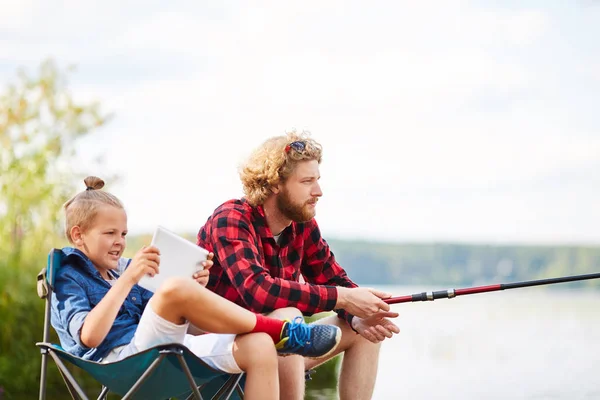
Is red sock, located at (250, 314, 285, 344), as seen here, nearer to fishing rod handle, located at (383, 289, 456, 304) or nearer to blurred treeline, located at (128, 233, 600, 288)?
fishing rod handle, located at (383, 289, 456, 304)

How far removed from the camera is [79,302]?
249cm

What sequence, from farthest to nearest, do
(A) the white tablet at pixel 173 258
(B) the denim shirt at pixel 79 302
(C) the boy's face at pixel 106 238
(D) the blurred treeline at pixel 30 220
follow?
(D) the blurred treeline at pixel 30 220 → (C) the boy's face at pixel 106 238 → (B) the denim shirt at pixel 79 302 → (A) the white tablet at pixel 173 258

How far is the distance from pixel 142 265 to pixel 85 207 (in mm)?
379

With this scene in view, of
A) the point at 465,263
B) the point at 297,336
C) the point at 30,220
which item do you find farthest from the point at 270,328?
the point at 465,263

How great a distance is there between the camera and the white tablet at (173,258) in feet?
7.82

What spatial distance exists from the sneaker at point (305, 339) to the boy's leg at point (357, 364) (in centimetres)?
50

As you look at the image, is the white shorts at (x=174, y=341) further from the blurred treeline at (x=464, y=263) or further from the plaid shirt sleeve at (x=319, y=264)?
the blurred treeline at (x=464, y=263)

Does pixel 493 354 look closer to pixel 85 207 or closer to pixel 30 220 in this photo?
pixel 30 220

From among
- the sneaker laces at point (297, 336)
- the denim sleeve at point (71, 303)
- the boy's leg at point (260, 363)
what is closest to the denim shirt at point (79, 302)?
the denim sleeve at point (71, 303)

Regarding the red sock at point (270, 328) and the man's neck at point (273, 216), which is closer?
the red sock at point (270, 328)

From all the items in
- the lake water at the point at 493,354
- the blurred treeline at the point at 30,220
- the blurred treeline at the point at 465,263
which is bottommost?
the blurred treeline at the point at 465,263

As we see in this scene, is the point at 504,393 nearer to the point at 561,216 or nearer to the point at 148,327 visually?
the point at 148,327

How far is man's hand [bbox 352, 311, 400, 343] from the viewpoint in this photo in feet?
9.07

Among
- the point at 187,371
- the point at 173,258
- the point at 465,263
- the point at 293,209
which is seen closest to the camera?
the point at 187,371
